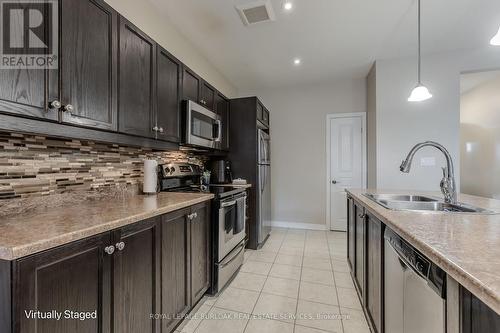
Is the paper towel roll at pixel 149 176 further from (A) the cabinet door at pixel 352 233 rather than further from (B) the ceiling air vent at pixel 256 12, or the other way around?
(A) the cabinet door at pixel 352 233

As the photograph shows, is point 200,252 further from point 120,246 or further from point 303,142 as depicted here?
point 303,142

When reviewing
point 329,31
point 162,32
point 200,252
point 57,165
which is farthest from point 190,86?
point 329,31

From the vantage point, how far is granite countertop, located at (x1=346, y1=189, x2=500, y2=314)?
51 cm

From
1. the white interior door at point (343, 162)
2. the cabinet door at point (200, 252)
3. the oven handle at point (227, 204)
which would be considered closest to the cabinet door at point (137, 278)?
the cabinet door at point (200, 252)

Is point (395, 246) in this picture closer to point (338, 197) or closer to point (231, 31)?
point (231, 31)

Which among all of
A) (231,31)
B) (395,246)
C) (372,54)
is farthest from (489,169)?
(231,31)

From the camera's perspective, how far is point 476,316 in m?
0.58

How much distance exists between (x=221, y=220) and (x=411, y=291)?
4.70 ft

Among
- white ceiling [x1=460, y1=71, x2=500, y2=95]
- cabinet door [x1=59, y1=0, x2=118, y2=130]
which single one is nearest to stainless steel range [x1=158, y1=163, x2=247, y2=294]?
cabinet door [x1=59, y1=0, x2=118, y2=130]

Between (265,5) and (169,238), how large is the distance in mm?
2124

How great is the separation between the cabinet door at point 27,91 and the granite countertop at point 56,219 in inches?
19.0

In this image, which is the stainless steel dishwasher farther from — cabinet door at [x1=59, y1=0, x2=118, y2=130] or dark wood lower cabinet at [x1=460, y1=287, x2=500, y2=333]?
cabinet door at [x1=59, y1=0, x2=118, y2=130]

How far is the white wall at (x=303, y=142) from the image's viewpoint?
4.02 metres

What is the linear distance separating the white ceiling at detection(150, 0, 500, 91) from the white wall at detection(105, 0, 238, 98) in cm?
8
